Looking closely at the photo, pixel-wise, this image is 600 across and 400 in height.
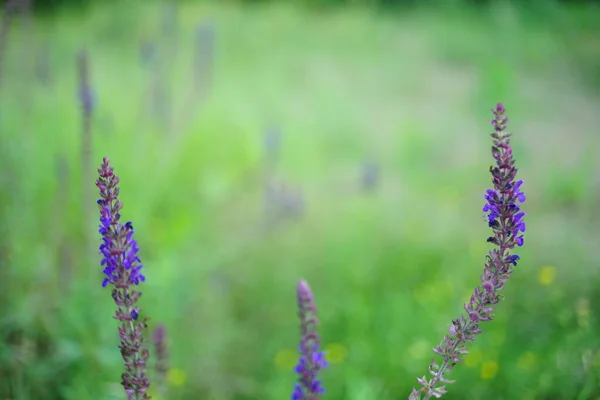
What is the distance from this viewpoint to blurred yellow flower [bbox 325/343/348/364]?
2.10m

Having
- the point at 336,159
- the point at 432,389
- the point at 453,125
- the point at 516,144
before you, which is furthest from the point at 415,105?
the point at 432,389

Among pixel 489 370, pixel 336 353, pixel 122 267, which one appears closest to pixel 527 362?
pixel 489 370

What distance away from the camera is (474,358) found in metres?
2.03

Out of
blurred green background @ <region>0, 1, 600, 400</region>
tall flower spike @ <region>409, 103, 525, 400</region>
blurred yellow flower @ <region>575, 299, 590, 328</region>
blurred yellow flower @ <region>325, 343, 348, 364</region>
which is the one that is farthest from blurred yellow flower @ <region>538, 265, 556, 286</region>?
tall flower spike @ <region>409, 103, 525, 400</region>

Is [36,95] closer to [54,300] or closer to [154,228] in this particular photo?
[154,228]

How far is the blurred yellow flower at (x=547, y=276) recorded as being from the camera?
2285 mm

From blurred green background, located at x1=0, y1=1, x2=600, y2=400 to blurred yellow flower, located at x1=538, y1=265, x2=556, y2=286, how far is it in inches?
1.8

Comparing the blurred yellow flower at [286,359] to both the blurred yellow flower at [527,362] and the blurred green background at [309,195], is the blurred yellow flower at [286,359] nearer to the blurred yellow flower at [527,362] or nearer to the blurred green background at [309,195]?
the blurred green background at [309,195]

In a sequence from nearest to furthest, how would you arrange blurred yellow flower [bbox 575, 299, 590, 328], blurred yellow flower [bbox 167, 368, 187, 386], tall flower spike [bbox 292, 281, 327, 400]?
tall flower spike [bbox 292, 281, 327, 400] → blurred yellow flower [bbox 575, 299, 590, 328] → blurred yellow flower [bbox 167, 368, 187, 386]

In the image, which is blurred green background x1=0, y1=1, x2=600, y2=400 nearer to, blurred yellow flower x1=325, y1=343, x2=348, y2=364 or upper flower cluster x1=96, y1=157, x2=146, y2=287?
blurred yellow flower x1=325, y1=343, x2=348, y2=364

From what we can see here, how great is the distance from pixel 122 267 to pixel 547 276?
1867mm

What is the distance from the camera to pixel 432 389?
1008 mm

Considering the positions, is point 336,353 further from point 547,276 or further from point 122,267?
point 122,267

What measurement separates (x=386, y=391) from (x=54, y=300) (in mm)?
1261
